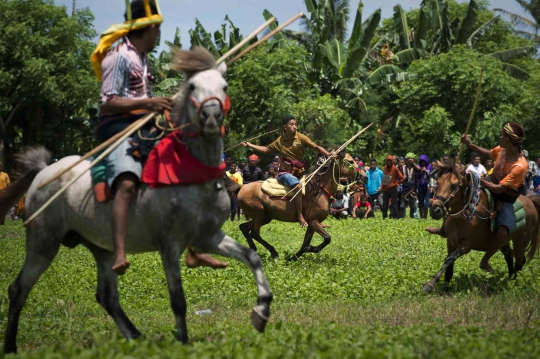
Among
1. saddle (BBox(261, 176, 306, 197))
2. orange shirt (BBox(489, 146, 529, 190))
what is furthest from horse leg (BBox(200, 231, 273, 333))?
saddle (BBox(261, 176, 306, 197))

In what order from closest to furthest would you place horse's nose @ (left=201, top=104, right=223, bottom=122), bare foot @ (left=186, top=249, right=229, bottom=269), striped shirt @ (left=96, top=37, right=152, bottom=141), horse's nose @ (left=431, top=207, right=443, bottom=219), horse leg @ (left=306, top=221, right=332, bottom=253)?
horse's nose @ (left=201, top=104, right=223, bottom=122) → striped shirt @ (left=96, top=37, right=152, bottom=141) → bare foot @ (left=186, top=249, right=229, bottom=269) → horse's nose @ (left=431, top=207, right=443, bottom=219) → horse leg @ (left=306, top=221, right=332, bottom=253)

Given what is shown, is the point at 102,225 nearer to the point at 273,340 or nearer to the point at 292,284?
the point at 273,340

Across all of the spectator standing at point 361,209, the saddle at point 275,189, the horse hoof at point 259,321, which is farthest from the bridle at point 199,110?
the spectator standing at point 361,209

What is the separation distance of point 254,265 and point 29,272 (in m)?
2.46

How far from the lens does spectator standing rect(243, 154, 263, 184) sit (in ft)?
90.5

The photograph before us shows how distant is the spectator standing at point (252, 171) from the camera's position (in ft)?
90.5

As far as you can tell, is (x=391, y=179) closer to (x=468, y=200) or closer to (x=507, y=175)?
(x=507, y=175)

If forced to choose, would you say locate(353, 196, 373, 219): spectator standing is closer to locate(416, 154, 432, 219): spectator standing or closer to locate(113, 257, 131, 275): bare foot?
locate(416, 154, 432, 219): spectator standing

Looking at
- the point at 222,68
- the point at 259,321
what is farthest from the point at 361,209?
the point at 222,68

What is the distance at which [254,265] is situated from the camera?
25.2ft

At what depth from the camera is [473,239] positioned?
12352 mm

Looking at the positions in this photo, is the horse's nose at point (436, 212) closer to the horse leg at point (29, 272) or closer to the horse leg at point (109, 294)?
the horse leg at point (109, 294)

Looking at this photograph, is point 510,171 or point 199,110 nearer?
point 199,110

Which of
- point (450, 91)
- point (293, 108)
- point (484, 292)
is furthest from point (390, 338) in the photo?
point (450, 91)
